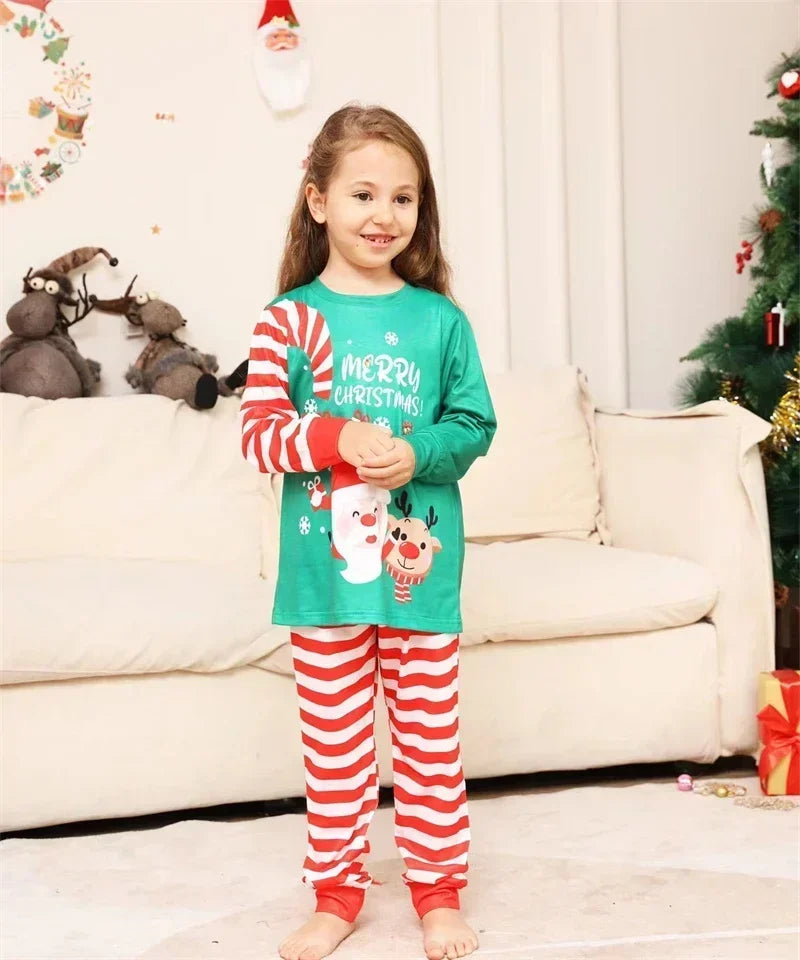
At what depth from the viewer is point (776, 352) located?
2662mm

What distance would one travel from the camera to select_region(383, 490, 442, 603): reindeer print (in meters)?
1.43

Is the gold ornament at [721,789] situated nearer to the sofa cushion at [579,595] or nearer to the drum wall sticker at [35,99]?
the sofa cushion at [579,595]

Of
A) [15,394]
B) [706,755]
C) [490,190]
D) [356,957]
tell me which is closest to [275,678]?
[356,957]

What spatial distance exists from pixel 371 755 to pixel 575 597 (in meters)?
0.65

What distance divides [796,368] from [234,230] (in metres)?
1.36

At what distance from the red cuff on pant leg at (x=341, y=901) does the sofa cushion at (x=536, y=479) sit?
101cm

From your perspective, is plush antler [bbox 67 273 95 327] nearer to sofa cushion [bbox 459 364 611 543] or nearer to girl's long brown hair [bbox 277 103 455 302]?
sofa cushion [bbox 459 364 611 543]

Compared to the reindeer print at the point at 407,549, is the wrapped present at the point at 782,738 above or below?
below

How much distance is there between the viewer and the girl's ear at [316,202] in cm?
150

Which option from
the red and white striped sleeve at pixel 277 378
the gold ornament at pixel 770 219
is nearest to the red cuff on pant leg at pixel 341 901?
the red and white striped sleeve at pixel 277 378

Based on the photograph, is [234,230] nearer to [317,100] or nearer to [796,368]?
[317,100]

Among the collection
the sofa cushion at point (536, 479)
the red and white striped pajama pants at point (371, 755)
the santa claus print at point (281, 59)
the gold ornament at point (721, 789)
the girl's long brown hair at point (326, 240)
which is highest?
the santa claus print at point (281, 59)

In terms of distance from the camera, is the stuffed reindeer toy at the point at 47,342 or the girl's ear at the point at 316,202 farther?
the stuffed reindeer toy at the point at 47,342

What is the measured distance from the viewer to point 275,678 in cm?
194
